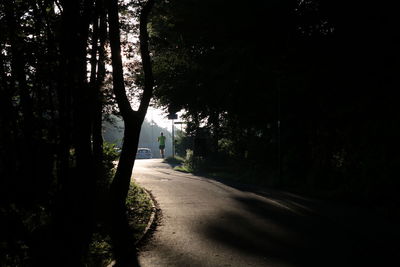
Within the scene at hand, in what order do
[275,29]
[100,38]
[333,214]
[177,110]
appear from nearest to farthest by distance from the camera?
[100,38] → [333,214] → [275,29] → [177,110]

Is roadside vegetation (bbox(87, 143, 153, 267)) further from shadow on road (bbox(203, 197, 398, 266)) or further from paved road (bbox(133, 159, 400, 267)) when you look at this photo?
shadow on road (bbox(203, 197, 398, 266))

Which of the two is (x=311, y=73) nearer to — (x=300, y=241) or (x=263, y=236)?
(x=263, y=236)

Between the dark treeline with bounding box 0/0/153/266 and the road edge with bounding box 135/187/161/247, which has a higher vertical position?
the dark treeline with bounding box 0/0/153/266

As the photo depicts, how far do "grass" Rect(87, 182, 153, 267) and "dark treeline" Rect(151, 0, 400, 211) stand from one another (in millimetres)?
4341

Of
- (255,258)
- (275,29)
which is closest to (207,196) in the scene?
(275,29)

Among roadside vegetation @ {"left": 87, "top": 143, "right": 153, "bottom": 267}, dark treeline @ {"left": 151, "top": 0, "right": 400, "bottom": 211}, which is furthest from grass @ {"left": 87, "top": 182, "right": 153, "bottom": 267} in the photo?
dark treeline @ {"left": 151, "top": 0, "right": 400, "bottom": 211}

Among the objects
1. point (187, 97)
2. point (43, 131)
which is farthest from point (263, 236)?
point (187, 97)

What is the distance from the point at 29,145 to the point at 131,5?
7.55 metres

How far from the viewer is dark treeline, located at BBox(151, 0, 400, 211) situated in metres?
11.9

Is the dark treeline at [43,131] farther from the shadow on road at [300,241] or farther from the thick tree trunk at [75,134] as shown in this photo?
the shadow on road at [300,241]

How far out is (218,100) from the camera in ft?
66.9

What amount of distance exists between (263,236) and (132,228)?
9.41 feet

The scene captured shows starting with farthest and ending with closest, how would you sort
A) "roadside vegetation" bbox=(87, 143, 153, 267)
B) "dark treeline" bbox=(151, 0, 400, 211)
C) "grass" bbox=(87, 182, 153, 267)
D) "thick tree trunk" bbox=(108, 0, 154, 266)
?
1. "dark treeline" bbox=(151, 0, 400, 211)
2. "thick tree trunk" bbox=(108, 0, 154, 266)
3. "roadside vegetation" bbox=(87, 143, 153, 267)
4. "grass" bbox=(87, 182, 153, 267)

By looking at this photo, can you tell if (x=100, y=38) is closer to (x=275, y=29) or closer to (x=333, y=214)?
(x=275, y=29)
